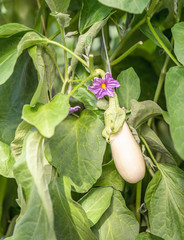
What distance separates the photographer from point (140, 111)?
442mm

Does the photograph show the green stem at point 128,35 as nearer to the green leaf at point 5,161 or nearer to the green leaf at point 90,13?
the green leaf at point 90,13

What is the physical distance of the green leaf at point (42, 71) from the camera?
0.40 m

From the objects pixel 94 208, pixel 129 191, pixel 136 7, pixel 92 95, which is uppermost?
pixel 136 7

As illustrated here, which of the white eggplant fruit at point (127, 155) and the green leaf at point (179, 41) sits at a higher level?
the green leaf at point (179, 41)

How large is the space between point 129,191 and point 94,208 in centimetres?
24

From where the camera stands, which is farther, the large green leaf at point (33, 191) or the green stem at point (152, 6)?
the green stem at point (152, 6)

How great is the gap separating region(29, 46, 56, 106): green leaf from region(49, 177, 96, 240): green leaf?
112 mm

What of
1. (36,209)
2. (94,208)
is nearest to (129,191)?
(94,208)

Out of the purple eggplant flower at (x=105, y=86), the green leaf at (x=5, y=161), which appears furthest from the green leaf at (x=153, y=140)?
the green leaf at (x=5, y=161)

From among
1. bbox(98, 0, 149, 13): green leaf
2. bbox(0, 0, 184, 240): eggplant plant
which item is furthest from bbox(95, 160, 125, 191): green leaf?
bbox(98, 0, 149, 13): green leaf

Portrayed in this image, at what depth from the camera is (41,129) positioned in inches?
13.1

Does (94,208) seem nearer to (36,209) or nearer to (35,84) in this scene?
(36,209)

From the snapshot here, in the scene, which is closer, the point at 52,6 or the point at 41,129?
the point at 41,129

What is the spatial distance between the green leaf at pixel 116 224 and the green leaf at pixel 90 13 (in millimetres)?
253
